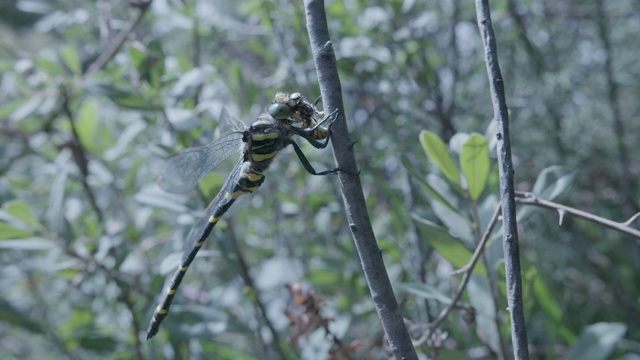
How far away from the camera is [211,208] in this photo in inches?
46.6

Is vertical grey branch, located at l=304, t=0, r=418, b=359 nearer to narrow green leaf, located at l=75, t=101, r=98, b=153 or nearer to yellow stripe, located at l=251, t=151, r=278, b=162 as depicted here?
yellow stripe, located at l=251, t=151, r=278, b=162

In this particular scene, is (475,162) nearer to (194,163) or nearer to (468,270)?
(468,270)

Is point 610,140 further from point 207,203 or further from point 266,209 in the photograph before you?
point 207,203

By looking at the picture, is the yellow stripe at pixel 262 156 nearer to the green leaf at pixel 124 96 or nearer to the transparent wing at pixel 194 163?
the transparent wing at pixel 194 163

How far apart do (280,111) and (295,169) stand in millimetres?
675

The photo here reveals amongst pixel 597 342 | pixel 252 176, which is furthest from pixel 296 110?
pixel 597 342

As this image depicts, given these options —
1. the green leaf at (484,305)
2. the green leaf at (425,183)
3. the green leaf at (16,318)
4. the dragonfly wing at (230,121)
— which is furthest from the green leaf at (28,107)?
the green leaf at (484,305)

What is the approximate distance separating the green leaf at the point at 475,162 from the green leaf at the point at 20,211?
92 cm

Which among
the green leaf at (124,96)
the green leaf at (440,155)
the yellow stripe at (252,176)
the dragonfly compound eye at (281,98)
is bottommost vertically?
the green leaf at (124,96)

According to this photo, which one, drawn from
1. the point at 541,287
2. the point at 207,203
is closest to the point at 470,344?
the point at 541,287

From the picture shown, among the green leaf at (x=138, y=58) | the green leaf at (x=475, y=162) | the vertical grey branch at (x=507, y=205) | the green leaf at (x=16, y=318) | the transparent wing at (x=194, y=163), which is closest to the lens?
the vertical grey branch at (x=507, y=205)

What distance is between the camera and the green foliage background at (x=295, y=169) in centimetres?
135

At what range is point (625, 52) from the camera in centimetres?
198

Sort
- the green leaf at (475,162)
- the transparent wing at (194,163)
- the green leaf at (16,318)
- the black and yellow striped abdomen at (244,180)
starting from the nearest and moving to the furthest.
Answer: the green leaf at (475,162) → the black and yellow striped abdomen at (244,180) → the transparent wing at (194,163) → the green leaf at (16,318)
